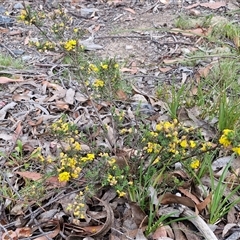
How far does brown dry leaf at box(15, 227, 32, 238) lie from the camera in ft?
6.00

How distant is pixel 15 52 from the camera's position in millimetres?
3318

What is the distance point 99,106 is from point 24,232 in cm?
96

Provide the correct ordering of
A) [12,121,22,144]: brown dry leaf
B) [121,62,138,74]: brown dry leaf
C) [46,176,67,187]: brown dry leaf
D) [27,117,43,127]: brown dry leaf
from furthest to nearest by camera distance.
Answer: [121,62,138,74]: brown dry leaf → [27,117,43,127]: brown dry leaf → [12,121,22,144]: brown dry leaf → [46,176,67,187]: brown dry leaf

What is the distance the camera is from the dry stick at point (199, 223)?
5.80ft

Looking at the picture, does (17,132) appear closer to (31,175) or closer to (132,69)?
(31,175)

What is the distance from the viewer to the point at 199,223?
1.81 metres

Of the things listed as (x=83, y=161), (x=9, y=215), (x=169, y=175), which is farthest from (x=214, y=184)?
(x=9, y=215)

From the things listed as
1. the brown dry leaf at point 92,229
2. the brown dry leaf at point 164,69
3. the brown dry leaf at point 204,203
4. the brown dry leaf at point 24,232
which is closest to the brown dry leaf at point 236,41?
the brown dry leaf at point 164,69

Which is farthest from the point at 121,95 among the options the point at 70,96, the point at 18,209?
the point at 18,209

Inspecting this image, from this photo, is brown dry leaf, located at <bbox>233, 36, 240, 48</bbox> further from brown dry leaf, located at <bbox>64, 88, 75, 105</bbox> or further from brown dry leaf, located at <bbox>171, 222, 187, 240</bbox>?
brown dry leaf, located at <bbox>171, 222, 187, 240</bbox>

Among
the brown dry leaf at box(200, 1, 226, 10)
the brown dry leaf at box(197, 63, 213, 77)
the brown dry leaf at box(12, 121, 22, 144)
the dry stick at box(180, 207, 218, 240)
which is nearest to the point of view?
the dry stick at box(180, 207, 218, 240)

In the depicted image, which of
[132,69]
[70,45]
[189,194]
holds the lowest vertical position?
[132,69]

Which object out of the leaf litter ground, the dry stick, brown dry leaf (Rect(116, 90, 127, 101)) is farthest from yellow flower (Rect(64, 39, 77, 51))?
the dry stick

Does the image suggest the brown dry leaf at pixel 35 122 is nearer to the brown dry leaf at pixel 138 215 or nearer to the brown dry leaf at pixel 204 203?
the brown dry leaf at pixel 138 215
